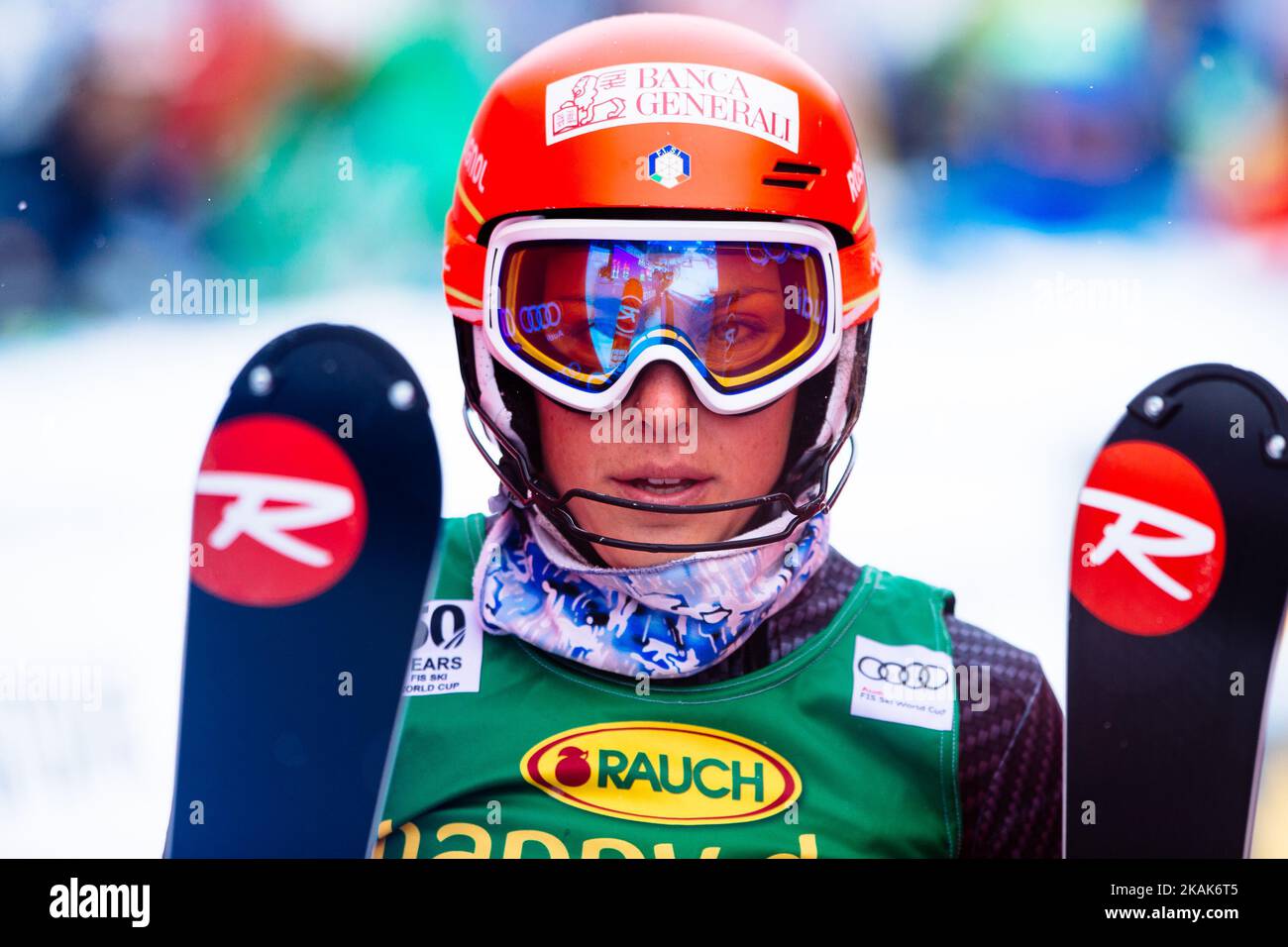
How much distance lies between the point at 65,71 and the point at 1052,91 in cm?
140

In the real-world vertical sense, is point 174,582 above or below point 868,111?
below

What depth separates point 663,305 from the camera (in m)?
1.93

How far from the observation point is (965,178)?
6.81 ft

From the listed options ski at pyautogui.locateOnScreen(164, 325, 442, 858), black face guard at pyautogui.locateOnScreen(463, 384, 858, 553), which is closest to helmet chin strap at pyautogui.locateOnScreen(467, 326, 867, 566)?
black face guard at pyautogui.locateOnScreen(463, 384, 858, 553)

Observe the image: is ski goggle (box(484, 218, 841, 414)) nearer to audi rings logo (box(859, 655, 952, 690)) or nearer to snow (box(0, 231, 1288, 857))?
snow (box(0, 231, 1288, 857))

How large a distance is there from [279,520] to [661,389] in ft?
1.89

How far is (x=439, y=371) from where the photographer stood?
2.12m

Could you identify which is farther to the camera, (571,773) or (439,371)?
(439,371)

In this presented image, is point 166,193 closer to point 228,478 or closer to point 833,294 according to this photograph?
point 228,478

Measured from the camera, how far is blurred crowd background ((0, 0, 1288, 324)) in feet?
6.70

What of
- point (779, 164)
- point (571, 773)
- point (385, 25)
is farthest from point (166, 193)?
point (571, 773)

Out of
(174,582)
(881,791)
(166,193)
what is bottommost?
(881,791)
